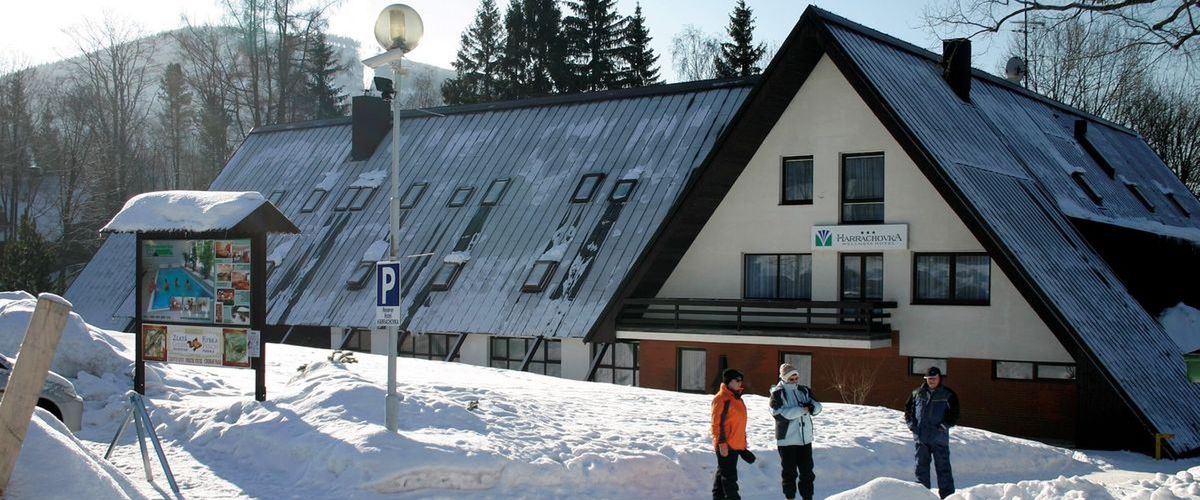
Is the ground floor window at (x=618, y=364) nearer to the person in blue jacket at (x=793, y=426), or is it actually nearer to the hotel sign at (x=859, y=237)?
Result: the hotel sign at (x=859, y=237)

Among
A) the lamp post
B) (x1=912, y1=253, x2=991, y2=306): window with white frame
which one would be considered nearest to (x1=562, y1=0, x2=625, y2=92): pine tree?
(x1=912, y1=253, x2=991, y2=306): window with white frame

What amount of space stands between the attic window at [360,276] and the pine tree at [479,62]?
3424 centimetres

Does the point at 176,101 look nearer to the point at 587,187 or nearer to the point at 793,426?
the point at 587,187

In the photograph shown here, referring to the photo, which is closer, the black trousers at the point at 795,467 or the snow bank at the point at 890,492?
the snow bank at the point at 890,492

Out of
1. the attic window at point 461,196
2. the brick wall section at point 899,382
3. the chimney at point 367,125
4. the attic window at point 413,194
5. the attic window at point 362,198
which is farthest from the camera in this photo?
the chimney at point 367,125

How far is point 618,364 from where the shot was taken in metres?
30.2

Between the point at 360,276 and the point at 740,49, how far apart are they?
35.4 meters

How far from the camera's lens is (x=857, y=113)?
2697 centimetres

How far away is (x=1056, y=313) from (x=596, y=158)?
15428 mm

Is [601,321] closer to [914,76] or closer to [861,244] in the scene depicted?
[861,244]

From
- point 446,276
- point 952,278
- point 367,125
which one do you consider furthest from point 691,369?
point 367,125

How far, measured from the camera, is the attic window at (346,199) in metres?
38.8

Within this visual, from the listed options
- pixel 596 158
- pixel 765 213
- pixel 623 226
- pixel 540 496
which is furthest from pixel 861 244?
pixel 540 496

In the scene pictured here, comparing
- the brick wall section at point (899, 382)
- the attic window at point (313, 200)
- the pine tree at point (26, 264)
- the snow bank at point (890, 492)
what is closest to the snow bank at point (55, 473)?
the snow bank at point (890, 492)
